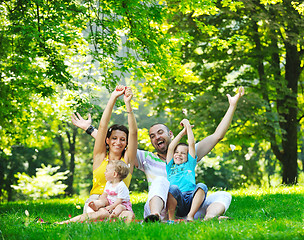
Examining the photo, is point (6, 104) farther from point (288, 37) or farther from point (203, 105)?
point (288, 37)

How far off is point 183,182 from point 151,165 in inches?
29.8

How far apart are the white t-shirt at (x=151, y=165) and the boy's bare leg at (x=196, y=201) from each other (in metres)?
1.01

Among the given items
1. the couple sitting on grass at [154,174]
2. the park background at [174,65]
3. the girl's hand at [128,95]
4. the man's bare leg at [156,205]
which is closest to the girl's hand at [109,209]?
the couple sitting on grass at [154,174]

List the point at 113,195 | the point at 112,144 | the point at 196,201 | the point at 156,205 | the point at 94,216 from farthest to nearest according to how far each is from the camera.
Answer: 1. the point at 112,144
2. the point at 113,195
3. the point at 94,216
4. the point at 196,201
5. the point at 156,205

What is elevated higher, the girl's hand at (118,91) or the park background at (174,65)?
the park background at (174,65)

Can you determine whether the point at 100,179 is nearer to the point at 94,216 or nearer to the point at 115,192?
the point at 115,192

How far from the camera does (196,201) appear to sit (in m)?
4.64

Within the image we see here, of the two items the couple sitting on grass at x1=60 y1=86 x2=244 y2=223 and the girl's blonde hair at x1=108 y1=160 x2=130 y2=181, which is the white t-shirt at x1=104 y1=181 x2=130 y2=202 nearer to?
the couple sitting on grass at x1=60 y1=86 x2=244 y2=223

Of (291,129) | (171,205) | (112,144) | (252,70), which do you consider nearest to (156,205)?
(171,205)

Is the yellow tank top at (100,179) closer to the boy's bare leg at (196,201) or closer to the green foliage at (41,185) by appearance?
the boy's bare leg at (196,201)

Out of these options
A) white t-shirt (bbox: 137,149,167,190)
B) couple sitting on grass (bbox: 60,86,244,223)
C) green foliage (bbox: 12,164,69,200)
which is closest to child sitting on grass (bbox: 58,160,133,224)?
couple sitting on grass (bbox: 60,86,244,223)

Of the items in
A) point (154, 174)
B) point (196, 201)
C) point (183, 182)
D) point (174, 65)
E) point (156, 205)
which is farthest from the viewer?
point (174, 65)

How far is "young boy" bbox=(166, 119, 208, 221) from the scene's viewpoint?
4.67 m

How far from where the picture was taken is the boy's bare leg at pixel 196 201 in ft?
15.1
